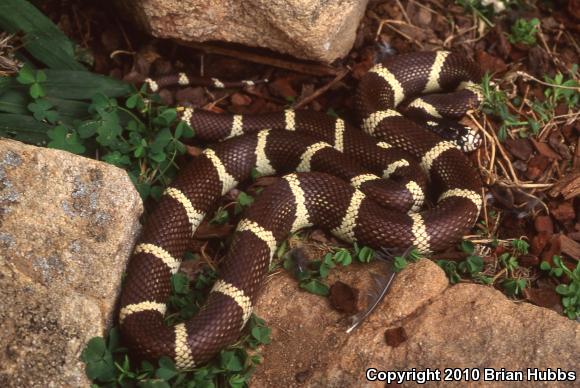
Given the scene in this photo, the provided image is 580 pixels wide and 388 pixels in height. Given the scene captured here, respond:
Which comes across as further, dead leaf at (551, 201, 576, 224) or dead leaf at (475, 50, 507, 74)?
dead leaf at (475, 50, 507, 74)

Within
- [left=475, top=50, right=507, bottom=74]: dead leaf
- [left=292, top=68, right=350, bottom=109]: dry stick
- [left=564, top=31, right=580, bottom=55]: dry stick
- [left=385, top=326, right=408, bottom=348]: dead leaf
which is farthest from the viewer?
[left=564, top=31, right=580, bottom=55]: dry stick

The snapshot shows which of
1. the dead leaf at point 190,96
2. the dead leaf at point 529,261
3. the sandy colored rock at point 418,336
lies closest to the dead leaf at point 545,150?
the dead leaf at point 529,261

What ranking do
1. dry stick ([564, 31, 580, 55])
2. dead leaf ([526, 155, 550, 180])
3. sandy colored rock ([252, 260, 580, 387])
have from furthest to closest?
dry stick ([564, 31, 580, 55]), dead leaf ([526, 155, 550, 180]), sandy colored rock ([252, 260, 580, 387])

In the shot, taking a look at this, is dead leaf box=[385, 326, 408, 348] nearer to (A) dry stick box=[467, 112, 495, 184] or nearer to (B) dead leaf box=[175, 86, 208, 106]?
(A) dry stick box=[467, 112, 495, 184]

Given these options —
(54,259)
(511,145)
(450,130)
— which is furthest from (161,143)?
(511,145)

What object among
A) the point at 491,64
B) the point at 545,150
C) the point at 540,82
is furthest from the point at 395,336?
the point at 491,64

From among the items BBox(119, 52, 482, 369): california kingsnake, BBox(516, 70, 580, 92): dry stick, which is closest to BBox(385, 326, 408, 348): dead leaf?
BBox(119, 52, 482, 369): california kingsnake
